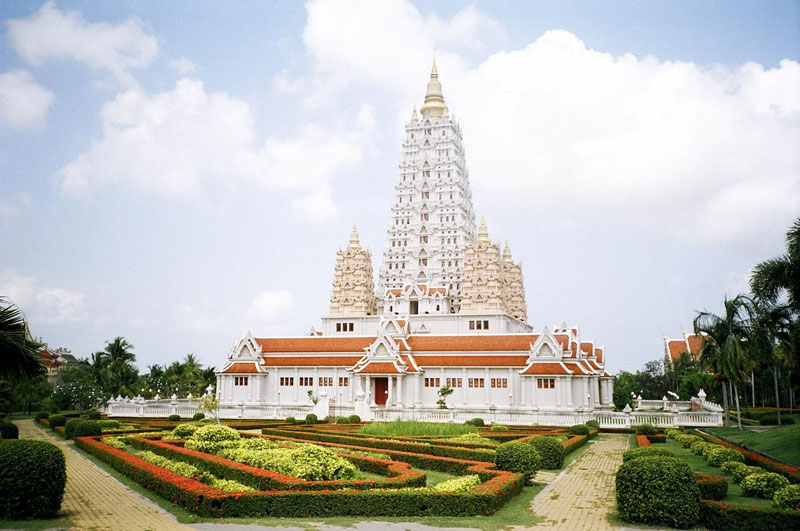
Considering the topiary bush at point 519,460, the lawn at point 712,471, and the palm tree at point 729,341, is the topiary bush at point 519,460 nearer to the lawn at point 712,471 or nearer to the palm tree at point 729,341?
the lawn at point 712,471

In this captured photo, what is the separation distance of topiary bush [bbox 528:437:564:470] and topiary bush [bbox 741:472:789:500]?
7582 millimetres

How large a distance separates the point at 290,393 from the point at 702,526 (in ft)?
171

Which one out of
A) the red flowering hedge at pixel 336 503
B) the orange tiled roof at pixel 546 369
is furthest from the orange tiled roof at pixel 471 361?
the red flowering hedge at pixel 336 503

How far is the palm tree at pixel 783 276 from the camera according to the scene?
949 inches

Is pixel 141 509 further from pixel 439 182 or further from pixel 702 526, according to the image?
pixel 439 182

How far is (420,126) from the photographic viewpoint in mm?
90250

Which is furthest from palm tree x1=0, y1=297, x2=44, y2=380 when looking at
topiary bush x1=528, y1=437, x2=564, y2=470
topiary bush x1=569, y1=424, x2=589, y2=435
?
Result: topiary bush x1=569, y1=424, x2=589, y2=435

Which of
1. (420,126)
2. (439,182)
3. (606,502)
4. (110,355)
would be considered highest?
(420,126)

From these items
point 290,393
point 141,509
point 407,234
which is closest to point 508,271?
point 407,234

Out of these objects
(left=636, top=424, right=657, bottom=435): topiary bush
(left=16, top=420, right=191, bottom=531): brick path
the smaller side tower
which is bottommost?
(left=636, top=424, right=657, bottom=435): topiary bush

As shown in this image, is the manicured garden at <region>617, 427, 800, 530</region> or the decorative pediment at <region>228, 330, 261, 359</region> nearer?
the manicured garden at <region>617, 427, 800, 530</region>

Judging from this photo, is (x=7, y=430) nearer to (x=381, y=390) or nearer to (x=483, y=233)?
(x=381, y=390)

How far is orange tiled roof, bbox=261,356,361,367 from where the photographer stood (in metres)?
62.8

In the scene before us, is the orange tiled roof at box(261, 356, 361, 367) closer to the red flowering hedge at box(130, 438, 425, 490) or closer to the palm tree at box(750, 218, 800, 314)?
the red flowering hedge at box(130, 438, 425, 490)
